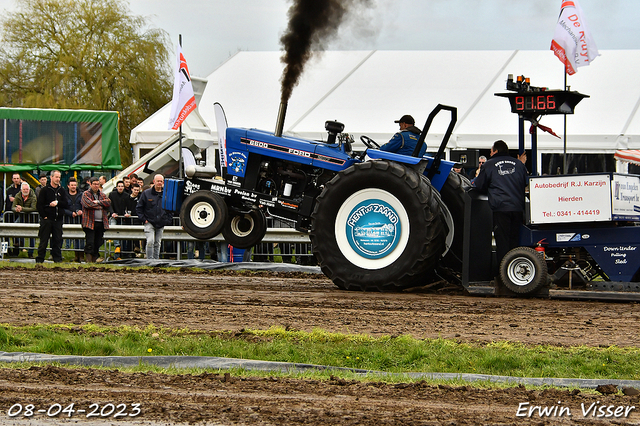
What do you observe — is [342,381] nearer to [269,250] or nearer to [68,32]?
[269,250]

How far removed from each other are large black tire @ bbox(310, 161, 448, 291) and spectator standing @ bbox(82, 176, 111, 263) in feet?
21.5

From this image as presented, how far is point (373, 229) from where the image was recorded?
10250 millimetres

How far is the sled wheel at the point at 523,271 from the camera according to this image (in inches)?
388

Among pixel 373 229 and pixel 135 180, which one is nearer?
pixel 373 229

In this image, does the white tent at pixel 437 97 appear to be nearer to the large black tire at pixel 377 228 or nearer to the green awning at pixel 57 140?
the green awning at pixel 57 140

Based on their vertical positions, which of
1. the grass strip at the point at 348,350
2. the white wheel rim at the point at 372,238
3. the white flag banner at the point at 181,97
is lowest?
the grass strip at the point at 348,350

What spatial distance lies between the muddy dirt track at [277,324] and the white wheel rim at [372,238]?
48cm

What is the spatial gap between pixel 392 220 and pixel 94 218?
24.0 ft

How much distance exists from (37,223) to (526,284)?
10.6 meters

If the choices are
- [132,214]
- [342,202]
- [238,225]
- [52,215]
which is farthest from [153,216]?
[342,202]

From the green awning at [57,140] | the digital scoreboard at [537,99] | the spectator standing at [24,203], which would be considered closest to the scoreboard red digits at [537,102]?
the digital scoreboard at [537,99]

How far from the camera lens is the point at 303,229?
1088 centimetres

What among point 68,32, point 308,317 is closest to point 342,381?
point 308,317

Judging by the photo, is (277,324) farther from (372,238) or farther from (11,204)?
(11,204)
